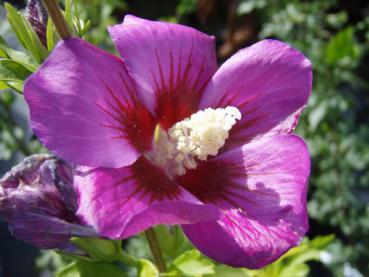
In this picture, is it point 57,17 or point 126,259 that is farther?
point 126,259

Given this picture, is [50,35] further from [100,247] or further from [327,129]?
[327,129]

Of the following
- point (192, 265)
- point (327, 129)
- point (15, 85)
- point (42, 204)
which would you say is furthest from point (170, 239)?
point (327, 129)

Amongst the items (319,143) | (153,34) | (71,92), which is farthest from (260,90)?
(319,143)

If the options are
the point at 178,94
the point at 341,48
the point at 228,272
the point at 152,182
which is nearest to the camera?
the point at 152,182

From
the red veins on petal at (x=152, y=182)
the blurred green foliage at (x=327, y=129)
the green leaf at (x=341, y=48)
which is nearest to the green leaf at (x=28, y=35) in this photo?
the red veins on petal at (x=152, y=182)

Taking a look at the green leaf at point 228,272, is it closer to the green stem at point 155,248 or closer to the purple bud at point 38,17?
the green stem at point 155,248
